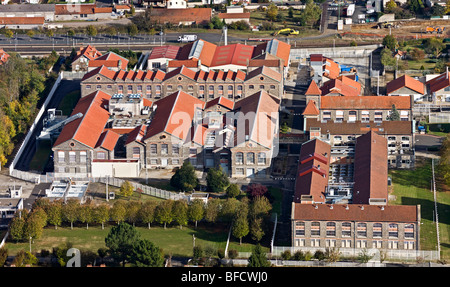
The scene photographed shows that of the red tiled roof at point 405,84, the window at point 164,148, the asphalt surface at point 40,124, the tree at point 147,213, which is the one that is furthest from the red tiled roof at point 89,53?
the tree at point 147,213

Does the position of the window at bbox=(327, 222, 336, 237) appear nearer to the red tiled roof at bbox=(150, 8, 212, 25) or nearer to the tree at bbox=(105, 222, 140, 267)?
the tree at bbox=(105, 222, 140, 267)

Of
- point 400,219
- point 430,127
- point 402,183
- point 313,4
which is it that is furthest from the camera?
point 313,4

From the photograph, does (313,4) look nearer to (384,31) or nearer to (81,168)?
(384,31)

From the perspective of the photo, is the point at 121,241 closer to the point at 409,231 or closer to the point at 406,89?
the point at 409,231

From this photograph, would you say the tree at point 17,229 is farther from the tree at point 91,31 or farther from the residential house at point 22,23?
the residential house at point 22,23

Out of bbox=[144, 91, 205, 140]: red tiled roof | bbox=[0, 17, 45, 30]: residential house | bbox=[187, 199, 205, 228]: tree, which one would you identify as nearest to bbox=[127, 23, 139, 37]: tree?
bbox=[0, 17, 45, 30]: residential house

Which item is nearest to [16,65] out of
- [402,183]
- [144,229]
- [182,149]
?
[182,149]
